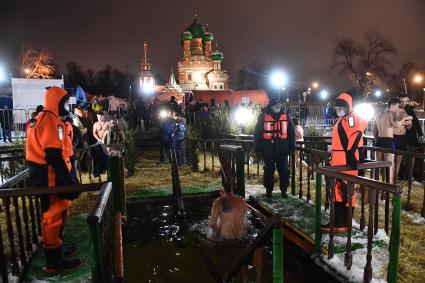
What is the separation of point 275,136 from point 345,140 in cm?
217

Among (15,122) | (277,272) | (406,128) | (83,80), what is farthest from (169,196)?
(83,80)

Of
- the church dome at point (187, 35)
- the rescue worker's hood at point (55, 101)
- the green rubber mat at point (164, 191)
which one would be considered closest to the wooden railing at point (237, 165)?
the green rubber mat at point (164, 191)

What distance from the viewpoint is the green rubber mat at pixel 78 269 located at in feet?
14.2

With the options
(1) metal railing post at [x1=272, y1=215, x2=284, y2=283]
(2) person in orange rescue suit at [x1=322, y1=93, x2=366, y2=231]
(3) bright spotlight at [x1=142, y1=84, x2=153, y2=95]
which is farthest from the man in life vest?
(3) bright spotlight at [x1=142, y1=84, x2=153, y2=95]

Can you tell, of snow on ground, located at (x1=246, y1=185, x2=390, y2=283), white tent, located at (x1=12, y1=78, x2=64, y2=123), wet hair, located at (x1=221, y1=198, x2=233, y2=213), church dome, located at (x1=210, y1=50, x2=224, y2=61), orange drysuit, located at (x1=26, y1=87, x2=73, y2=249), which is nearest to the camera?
snow on ground, located at (x1=246, y1=185, x2=390, y2=283)

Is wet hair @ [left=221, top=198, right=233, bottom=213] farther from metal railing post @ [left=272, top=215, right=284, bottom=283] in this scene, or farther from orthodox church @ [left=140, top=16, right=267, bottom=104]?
orthodox church @ [left=140, top=16, right=267, bottom=104]

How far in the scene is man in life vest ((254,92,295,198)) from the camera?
737cm

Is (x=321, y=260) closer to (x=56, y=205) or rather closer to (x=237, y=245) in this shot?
(x=237, y=245)

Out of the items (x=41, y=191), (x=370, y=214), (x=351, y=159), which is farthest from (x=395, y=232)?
(x=41, y=191)

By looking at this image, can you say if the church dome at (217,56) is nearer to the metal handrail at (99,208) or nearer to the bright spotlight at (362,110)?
the bright spotlight at (362,110)

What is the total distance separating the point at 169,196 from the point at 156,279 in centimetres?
362

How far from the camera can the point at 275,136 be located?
7418 mm

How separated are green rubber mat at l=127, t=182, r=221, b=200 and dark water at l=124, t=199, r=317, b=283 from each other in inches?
25.3

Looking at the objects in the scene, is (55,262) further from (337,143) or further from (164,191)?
(164,191)
